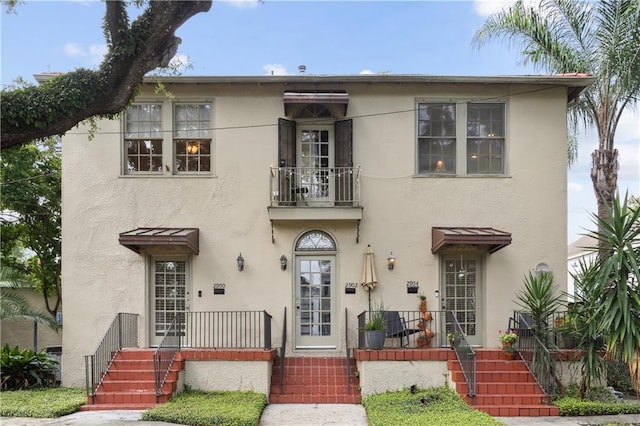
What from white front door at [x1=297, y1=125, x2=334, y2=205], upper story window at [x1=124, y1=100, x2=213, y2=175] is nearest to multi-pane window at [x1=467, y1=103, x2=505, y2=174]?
white front door at [x1=297, y1=125, x2=334, y2=205]

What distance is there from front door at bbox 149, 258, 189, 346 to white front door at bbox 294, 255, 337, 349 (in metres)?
2.57

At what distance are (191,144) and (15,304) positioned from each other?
5773 mm

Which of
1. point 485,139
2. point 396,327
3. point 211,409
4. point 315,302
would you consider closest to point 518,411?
point 396,327

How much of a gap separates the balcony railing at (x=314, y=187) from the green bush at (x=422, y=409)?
405 cm

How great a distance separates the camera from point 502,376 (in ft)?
33.9

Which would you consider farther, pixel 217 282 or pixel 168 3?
pixel 217 282

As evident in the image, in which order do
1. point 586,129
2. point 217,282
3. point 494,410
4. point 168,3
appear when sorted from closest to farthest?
point 168,3 < point 494,410 < point 217,282 < point 586,129

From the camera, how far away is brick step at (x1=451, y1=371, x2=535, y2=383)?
33.7 feet

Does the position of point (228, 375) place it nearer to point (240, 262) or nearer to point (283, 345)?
point (283, 345)

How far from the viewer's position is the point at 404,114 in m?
12.2

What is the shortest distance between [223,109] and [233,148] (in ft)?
3.03

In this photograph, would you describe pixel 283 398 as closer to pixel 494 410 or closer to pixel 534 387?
pixel 494 410

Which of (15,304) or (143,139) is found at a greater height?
(143,139)

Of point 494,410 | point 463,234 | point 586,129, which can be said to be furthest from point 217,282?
point 586,129
